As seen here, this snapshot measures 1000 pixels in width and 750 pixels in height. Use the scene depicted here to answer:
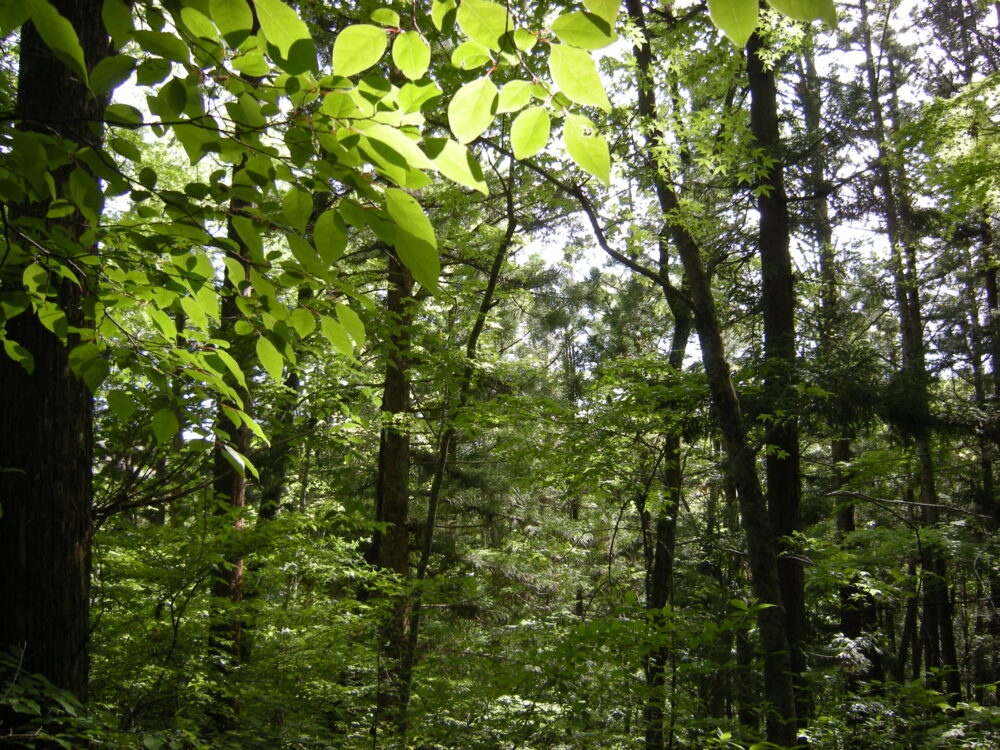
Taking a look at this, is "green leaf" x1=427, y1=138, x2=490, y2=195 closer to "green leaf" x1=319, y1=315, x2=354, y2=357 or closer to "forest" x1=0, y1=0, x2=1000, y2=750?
"forest" x1=0, y1=0, x2=1000, y2=750

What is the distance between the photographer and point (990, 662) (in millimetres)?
11797

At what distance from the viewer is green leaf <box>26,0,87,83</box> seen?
0.77 meters

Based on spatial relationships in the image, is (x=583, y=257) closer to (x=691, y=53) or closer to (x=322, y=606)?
(x=691, y=53)

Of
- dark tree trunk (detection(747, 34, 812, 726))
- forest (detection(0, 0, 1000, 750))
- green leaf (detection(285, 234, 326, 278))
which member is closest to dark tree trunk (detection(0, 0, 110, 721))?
forest (detection(0, 0, 1000, 750))

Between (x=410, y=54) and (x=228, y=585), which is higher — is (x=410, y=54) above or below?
above

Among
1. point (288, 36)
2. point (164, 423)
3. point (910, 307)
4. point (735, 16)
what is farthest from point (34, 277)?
point (910, 307)

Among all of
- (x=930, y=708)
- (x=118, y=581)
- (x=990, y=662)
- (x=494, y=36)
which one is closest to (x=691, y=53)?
(x=494, y=36)

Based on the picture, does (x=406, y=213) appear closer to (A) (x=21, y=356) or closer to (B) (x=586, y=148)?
(B) (x=586, y=148)

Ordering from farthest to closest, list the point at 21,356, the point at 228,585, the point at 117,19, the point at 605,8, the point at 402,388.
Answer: the point at 402,388, the point at 228,585, the point at 21,356, the point at 117,19, the point at 605,8

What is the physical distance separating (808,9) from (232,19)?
0.70 meters

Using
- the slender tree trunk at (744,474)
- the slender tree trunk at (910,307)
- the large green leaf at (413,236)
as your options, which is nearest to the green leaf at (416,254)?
the large green leaf at (413,236)

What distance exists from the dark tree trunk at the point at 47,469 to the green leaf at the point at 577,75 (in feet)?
7.08

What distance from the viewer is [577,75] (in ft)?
2.38

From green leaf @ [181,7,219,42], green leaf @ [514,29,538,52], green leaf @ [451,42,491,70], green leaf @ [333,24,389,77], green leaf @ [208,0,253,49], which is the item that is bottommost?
green leaf @ [333,24,389,77]
